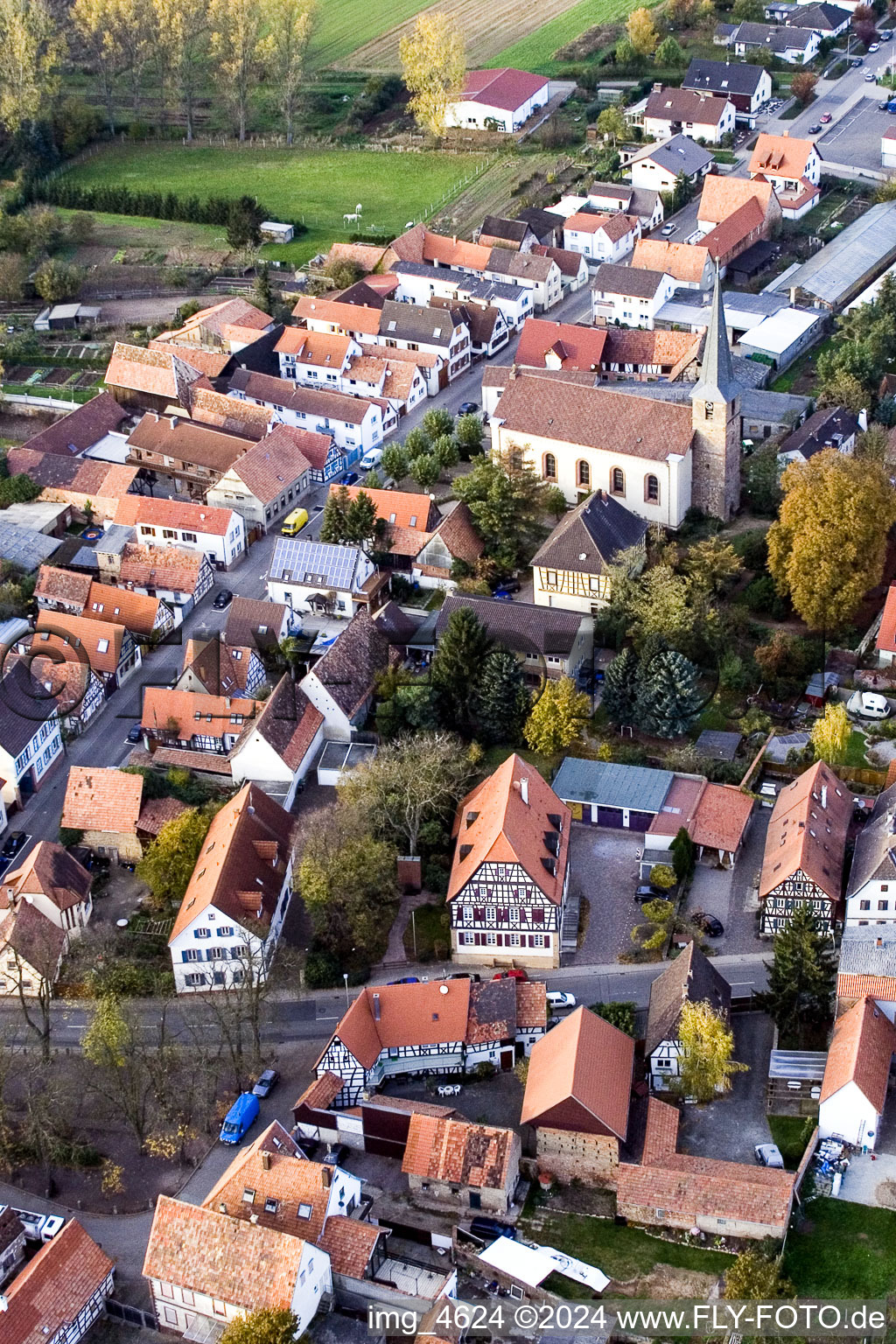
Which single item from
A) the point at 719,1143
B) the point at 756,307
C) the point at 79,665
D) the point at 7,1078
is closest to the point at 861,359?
the point at 756,307

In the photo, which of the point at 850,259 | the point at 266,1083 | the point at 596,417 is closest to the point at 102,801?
the point at 266,1083

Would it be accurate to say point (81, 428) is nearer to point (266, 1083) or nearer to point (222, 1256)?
point (266, 1083)

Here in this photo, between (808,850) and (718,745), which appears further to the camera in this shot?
(718,745)

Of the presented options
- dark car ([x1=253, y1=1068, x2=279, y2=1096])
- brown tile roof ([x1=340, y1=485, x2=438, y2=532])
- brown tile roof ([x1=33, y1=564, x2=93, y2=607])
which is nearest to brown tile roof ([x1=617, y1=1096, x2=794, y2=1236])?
dark car ([x1=253, y1=1068, x2=279, y2=1096])

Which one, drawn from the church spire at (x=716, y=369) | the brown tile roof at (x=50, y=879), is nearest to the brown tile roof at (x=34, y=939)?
the brown tile roof at (x=50, y=879)

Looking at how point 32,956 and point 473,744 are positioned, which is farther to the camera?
point 473,744

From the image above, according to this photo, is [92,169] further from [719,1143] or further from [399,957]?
[719,1143]
